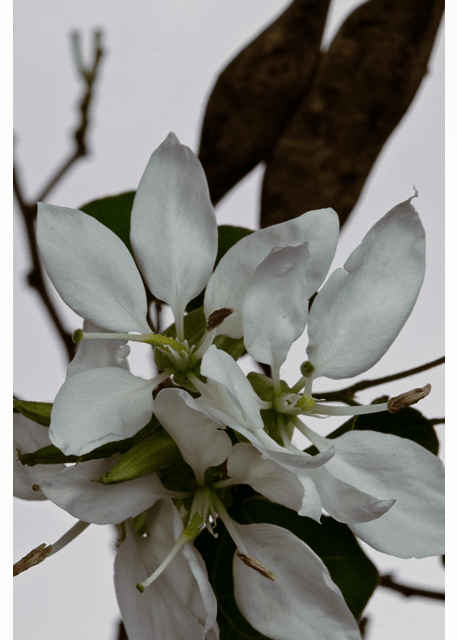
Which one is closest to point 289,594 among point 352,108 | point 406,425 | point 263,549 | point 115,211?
point 263,549

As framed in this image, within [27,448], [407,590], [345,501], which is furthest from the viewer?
[407,590]

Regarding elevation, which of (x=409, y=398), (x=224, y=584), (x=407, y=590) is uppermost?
(x=409, y=398)

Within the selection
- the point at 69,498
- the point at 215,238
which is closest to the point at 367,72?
the point at 215,238

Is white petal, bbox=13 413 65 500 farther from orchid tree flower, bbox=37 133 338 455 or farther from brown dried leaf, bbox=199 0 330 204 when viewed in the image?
brown dried leaf, bbox=199 0 330 204

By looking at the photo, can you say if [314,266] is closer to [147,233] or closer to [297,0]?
[147,233]

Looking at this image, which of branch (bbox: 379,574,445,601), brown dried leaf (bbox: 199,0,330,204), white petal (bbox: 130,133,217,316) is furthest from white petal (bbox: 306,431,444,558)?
brown dried leaf (bbox: 199,0,330,204)

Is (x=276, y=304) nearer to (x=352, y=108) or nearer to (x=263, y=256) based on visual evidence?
(x=263, y=256)

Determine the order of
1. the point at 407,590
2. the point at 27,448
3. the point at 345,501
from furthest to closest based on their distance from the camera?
1. the point at 407,590
2. the point at 27,448
3. the point at 345,501
